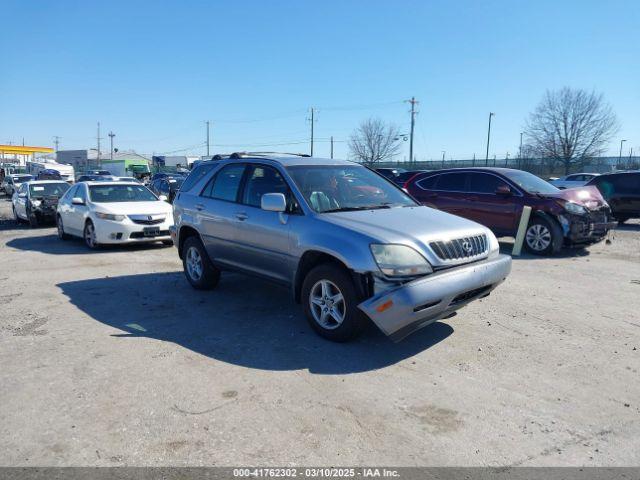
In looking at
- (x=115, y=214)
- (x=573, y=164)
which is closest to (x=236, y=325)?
(x=115, y=214)

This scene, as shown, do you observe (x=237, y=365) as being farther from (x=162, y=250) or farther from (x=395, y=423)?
(x=162, y=250)

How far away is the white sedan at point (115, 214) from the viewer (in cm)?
1028

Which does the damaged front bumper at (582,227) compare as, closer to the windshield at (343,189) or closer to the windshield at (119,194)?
the windshield at (343,189)

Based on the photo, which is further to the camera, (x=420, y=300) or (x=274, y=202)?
(x=274, y=202)

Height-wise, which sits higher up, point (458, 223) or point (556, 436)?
point (458, 223)

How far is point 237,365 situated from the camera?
14.0ft

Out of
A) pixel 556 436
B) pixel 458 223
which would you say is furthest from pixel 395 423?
pixel 458 223

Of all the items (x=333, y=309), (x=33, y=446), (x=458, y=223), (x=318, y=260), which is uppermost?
(x=458, y=223)

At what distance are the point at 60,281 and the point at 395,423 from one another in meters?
6.18

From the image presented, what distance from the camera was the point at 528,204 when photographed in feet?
31.9

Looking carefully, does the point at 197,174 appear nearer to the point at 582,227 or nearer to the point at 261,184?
the point at 261,184

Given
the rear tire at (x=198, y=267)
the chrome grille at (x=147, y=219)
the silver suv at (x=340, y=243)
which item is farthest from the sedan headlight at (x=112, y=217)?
the silver suv at (x=340, y=243)

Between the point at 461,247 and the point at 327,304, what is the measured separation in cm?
136

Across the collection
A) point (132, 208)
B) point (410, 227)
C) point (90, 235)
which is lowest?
point (90, 235)
